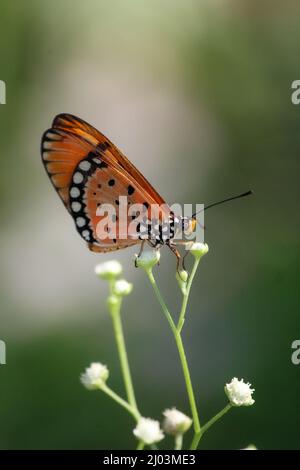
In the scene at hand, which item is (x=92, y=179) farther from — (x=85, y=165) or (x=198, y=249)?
(x=198, y=249)

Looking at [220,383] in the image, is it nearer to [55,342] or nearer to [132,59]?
[55,342]

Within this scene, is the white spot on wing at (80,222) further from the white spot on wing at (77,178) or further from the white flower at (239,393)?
the white flower at (239,393)

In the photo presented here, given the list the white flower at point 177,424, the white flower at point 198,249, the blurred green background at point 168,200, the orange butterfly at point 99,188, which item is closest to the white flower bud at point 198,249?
the white flower at point 198,249

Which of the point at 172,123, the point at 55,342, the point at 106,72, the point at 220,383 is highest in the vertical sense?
the point at 106,72

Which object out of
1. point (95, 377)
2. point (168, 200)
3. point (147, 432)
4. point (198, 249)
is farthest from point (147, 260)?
point (168, 200)

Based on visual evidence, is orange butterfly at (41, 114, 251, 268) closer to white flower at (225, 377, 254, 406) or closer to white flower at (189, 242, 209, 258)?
white flower at (189, 242, 209, 258)
